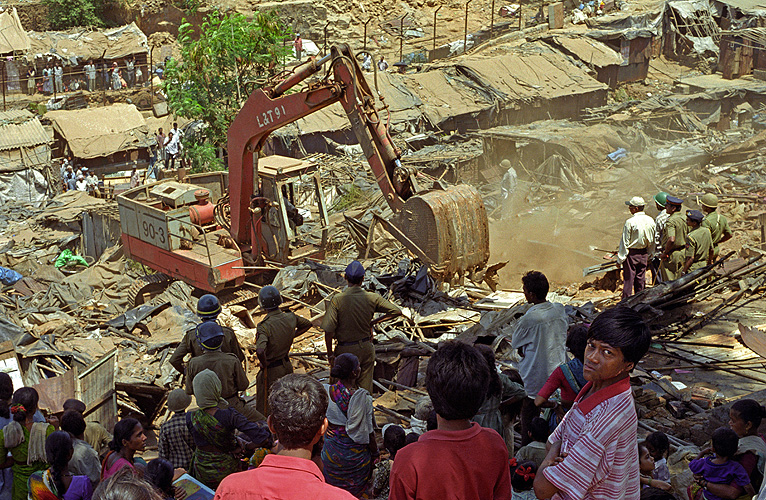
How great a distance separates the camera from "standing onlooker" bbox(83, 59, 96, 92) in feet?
105

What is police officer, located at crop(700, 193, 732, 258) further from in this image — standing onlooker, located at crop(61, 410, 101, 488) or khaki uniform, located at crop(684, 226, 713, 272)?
standing onlooker, located at crop(61, 410, 101, 488)

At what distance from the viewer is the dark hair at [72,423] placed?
509 cm

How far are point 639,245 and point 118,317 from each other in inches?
330

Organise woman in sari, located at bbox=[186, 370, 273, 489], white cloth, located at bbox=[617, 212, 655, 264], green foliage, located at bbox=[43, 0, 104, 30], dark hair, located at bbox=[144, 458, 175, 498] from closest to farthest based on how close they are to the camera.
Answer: dark hair, located at bbox=[144, 458, 175, 498] < woman in sari, located at bbox=[186, 370, 273, 489] < white cloth, located at bbox=[617, 212, 655, 264] < green foliage, located at bbox=[43, 0, 104, 30]

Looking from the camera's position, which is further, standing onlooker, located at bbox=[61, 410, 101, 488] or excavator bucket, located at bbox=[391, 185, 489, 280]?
excavator bucket, located at bbox=[391, 185, 489, 280]

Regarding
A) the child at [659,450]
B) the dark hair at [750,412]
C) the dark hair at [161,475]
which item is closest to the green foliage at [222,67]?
the dark hair at [161,475]

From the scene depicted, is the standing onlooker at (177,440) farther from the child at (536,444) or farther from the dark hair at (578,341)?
the dark hair at (578,341)

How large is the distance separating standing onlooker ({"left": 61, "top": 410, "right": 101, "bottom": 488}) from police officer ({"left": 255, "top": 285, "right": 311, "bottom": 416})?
2.06m

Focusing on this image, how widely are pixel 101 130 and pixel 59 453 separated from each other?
22770 millimetres

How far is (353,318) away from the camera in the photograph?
7.07 metres

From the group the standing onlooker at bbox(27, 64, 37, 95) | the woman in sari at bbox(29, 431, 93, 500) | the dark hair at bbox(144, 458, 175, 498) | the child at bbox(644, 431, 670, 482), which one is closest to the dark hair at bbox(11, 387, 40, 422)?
→ the woman in sari at bbox(29, 431, 93, 500)

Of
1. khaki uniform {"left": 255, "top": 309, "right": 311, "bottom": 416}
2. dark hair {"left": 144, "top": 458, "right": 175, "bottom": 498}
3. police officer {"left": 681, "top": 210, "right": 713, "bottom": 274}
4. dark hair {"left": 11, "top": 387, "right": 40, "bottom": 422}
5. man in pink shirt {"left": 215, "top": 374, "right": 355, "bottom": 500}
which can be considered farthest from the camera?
police officer {"left": 681, "top": 210, "right": 713, "bottom": 274}

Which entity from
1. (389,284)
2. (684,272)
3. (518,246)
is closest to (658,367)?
(684,272)

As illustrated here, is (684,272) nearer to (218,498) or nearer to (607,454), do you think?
(607,454)
